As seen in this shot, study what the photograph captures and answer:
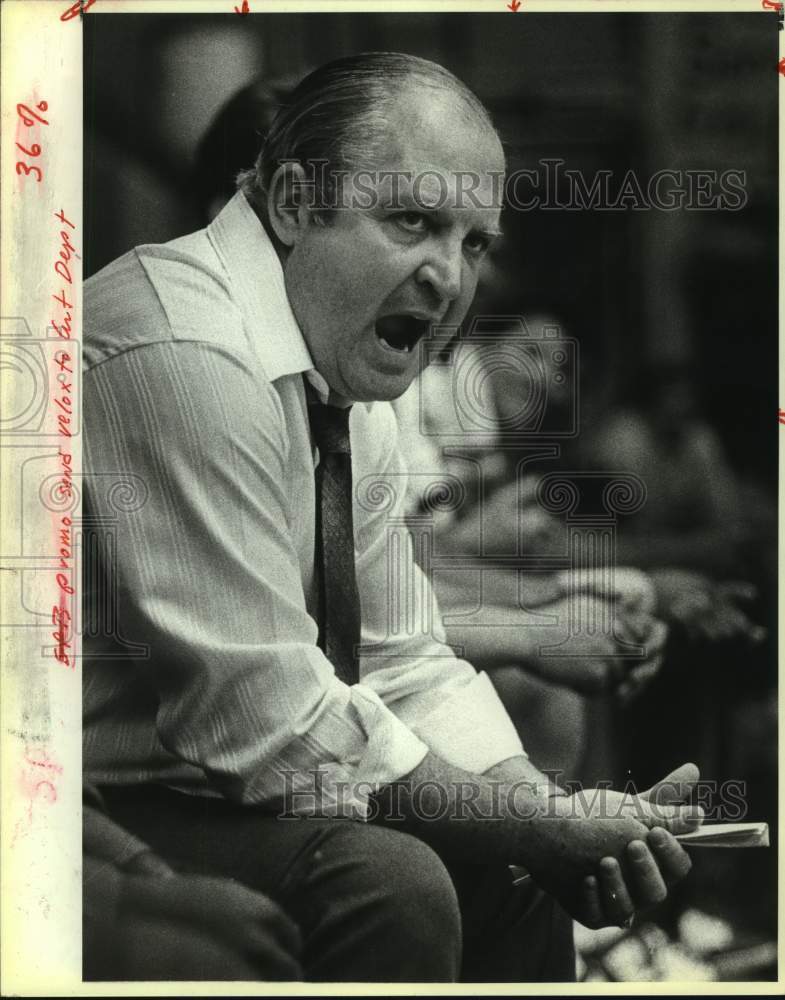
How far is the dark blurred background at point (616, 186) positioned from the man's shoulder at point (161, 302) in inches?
2.4

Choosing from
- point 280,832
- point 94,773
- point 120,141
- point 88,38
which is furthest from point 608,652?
point 88,38

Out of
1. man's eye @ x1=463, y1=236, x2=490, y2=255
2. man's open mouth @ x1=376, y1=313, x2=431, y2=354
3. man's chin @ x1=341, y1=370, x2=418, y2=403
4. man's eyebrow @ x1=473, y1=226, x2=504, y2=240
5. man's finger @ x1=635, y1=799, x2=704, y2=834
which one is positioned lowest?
man's finger @ x1=635, y1=799, x2=704, y2=834

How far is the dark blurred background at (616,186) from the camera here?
3.95 metres

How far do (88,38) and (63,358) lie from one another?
959 millimetres

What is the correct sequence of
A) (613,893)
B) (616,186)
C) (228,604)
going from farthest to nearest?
(616,186), (613,893), (228,604)

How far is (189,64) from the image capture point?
13.0 feet

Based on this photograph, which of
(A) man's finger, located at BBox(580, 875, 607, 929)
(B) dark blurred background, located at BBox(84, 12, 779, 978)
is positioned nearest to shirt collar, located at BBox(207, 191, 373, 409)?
(B) dark blurred background, located at BBox(84, 12, 779, 978)

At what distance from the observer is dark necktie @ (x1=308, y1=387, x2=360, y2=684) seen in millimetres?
3910

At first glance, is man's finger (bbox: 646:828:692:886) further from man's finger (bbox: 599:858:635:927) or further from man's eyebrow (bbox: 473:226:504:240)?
man's eyebrow (bbox: 473:226:504:240)

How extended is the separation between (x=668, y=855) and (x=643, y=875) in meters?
0.10

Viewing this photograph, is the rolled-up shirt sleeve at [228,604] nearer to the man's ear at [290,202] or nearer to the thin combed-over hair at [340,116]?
the man's ear at [290,202]

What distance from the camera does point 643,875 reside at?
3.90 metres

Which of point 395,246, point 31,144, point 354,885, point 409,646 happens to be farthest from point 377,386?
point 354,885

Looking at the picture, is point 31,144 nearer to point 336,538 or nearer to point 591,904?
point 336,538
